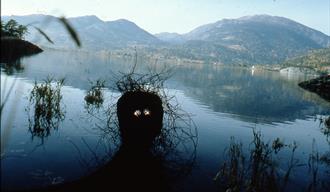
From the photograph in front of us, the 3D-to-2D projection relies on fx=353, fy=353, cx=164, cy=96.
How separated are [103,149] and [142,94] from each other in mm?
2989

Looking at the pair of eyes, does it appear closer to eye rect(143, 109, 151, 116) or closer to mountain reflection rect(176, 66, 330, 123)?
eye rect(143, 109, 151, 116)

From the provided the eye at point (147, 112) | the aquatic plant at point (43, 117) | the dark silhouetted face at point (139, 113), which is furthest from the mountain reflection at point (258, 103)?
the eye at point (147, 112)

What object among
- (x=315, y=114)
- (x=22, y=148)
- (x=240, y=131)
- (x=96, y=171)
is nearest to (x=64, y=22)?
(x=96, y=171)

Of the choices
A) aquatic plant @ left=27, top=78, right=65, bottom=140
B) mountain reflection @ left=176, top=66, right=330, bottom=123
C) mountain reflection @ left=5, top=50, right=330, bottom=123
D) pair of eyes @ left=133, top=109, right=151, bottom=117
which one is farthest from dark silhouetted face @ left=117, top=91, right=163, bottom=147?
mountain reflection @ left=176, top=66, right=330, bottom=123

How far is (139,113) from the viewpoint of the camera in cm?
1579

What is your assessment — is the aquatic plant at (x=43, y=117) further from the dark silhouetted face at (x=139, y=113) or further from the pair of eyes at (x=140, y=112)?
the pair of eyes at (x=140, y=112)

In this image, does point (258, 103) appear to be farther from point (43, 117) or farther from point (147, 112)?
point (147, 112)

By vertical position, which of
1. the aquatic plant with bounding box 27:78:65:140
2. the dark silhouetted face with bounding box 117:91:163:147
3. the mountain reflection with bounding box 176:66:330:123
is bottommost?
the mountain reflection with bounding box 176:66:330:123

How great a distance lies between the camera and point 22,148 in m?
14.2

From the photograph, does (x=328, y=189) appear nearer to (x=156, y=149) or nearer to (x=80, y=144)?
(x=156, y=149)

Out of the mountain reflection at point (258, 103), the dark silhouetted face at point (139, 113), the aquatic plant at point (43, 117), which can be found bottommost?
the mountain reflection at point (258, 103)

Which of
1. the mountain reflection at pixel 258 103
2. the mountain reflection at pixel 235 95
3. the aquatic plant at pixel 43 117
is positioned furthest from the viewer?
the mountain reflection at pixel 235 95

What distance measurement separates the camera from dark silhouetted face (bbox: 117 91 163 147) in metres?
15.9

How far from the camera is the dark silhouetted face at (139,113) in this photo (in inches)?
624
